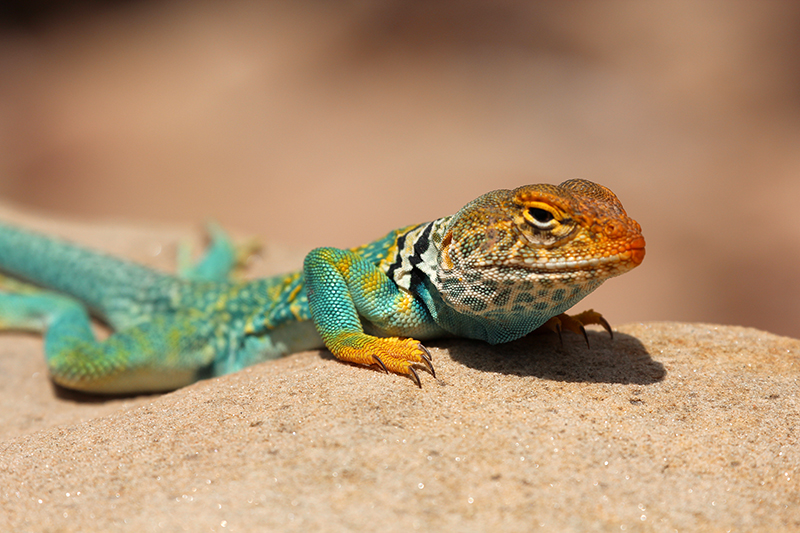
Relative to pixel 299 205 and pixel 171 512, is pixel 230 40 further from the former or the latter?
pixel 171 512

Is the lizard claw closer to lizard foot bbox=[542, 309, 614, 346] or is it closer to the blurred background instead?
lizard foot bbox=[542, 309, 614, 346]

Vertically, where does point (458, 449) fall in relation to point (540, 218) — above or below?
below

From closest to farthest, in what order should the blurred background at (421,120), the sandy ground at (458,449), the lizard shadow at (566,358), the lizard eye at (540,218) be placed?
the sandy ground at (458,449) < the lizard eye at (540,218) < the lizard shadow at (566,358) < the blurred background at (421,120)

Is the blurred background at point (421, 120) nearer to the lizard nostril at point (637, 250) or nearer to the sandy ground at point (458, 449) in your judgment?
the sandy ground at point (458, 449)

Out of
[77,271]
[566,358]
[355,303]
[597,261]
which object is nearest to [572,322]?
[566,358]

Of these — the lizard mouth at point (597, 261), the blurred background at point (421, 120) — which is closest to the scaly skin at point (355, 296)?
the lizard mouth at point (597, 261)

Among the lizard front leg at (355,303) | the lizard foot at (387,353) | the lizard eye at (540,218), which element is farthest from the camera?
the lizard front leg at (355,303)

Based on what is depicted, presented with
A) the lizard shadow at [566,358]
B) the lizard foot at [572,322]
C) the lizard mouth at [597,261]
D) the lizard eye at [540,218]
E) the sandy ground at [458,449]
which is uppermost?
the lizard eye at [540,218]

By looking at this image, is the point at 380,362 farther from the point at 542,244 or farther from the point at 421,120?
the point at 421,120
